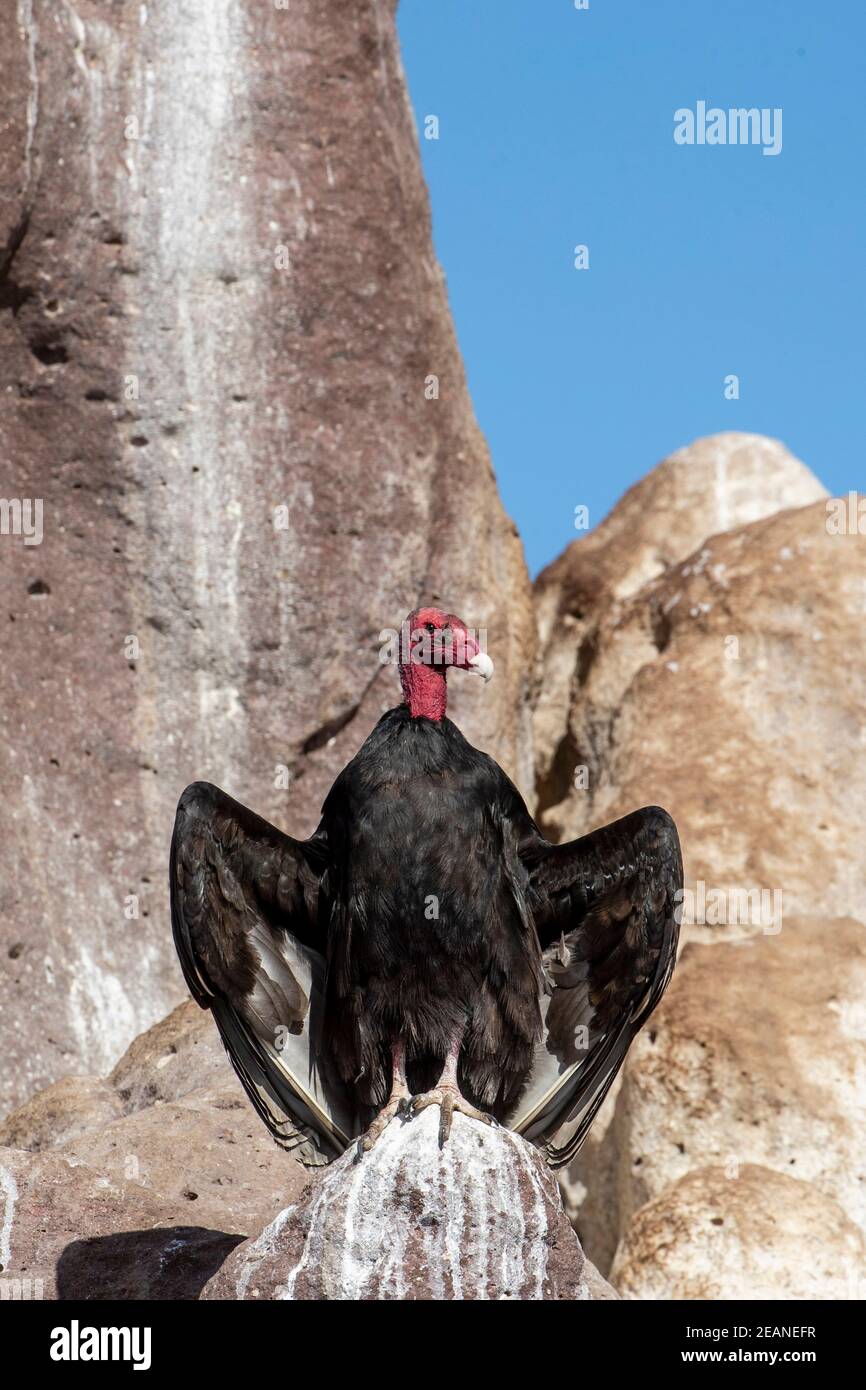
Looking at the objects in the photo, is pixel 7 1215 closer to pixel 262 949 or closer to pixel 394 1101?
pixel 262 949

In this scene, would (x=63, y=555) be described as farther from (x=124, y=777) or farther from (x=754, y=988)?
(x=754, y=988)

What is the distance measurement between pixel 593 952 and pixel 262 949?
1.32 m

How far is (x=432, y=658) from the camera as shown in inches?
323

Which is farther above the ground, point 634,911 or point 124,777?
point 124,777

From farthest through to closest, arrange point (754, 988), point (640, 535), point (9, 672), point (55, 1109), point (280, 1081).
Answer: point (640, 535), point (9, 672), point (754, 988), point (55, 1109), point (280, 1081)

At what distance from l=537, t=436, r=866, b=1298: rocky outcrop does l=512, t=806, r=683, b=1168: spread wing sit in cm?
330

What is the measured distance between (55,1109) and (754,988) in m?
4.31

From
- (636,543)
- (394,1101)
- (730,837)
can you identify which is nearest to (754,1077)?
(730,837)

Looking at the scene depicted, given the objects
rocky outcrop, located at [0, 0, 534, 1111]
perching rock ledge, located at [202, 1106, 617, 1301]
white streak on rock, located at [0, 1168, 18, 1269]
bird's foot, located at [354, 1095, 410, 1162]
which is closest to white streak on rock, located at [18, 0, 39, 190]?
rocky outcrop, located at [0, 0, 534, 1111]

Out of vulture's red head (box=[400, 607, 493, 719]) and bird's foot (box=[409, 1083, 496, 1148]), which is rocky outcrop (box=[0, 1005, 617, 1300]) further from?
vulture's red head (box=[400, 607, 493, 719])

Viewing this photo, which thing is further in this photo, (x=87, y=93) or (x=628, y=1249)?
(x=87, y=93)

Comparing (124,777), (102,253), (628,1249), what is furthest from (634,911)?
(102,253)

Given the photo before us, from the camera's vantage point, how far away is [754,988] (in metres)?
13.1

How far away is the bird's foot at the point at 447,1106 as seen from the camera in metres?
7.40
